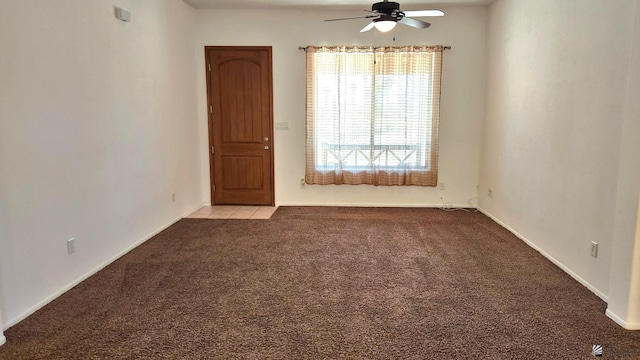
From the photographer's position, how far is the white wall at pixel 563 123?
9.34 ft

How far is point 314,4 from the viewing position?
17.8 ft

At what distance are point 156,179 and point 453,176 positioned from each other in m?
4.07

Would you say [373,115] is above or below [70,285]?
above

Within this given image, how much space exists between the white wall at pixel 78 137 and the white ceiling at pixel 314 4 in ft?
2.26

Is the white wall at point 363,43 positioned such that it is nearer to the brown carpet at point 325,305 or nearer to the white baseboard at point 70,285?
the brown carpet at point 325,305

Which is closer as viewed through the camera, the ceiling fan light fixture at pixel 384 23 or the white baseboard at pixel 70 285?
the white baseboard at pixel 70 285

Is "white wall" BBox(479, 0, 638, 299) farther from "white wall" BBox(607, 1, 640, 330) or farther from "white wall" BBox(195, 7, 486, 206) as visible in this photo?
"white wall" BBox(195, 7, 486, 206)

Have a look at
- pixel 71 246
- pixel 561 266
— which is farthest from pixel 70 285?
pixel 561 266

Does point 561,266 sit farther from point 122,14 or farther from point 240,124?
point 122,14

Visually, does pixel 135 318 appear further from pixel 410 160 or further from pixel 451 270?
pixel 410 160

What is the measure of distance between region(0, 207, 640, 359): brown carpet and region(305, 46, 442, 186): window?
5.51 ft

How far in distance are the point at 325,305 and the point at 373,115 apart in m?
3.55

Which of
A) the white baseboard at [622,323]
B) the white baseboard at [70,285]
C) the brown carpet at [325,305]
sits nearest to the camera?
the brown carpet at [325,305]

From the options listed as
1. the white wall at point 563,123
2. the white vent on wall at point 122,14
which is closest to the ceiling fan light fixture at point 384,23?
the white wall at point 563,123
